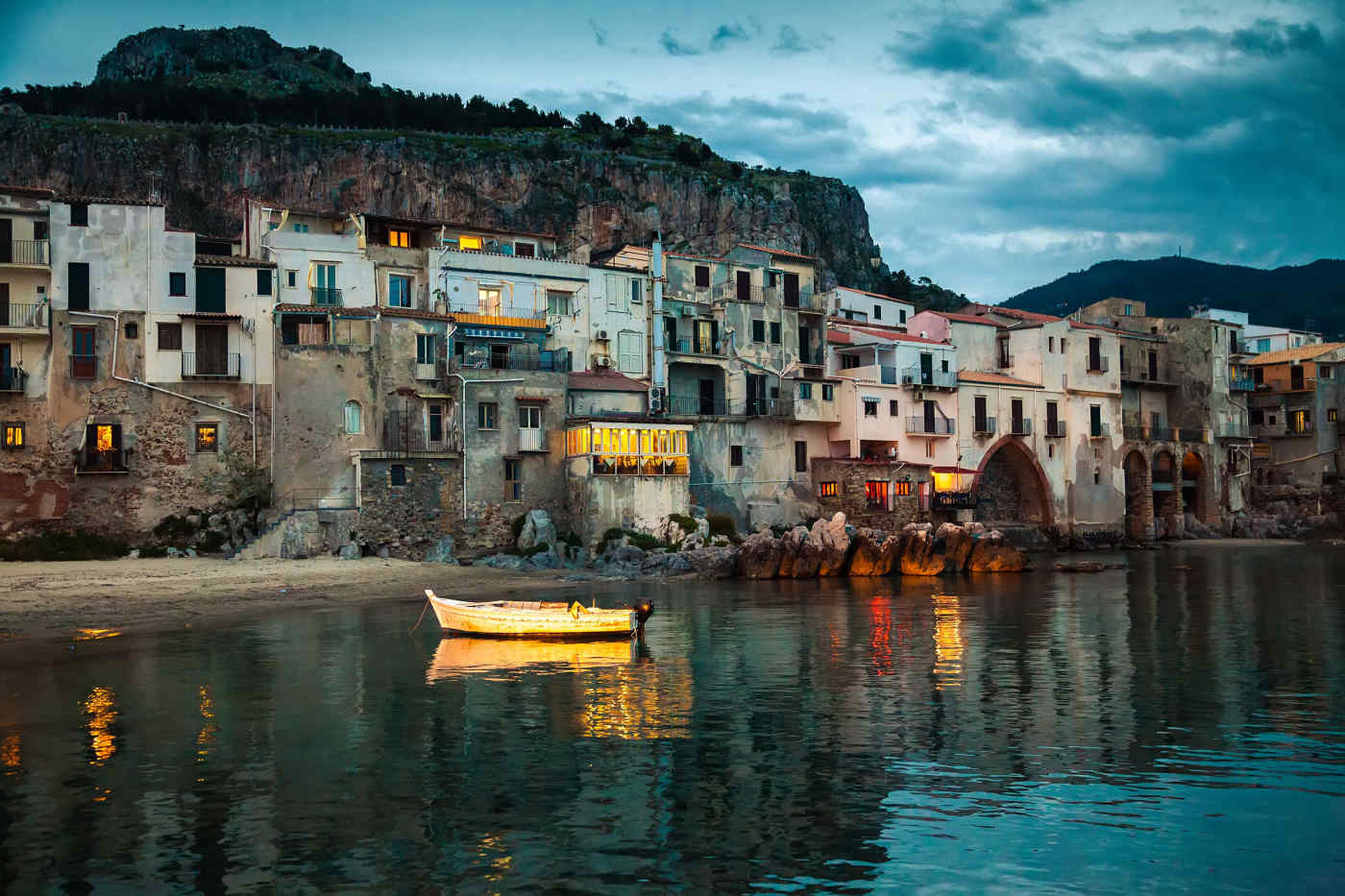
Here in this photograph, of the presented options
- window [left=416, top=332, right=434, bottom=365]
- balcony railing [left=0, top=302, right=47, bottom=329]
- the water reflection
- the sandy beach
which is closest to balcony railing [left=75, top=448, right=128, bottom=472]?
the sandy beach

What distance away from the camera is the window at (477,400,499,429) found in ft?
174

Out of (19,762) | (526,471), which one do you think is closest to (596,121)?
(526,471)

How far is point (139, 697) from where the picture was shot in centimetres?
2248

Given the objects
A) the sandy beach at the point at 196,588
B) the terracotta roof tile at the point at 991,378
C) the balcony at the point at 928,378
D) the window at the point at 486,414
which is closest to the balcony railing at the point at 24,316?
the sandy beach at the point at 196,588

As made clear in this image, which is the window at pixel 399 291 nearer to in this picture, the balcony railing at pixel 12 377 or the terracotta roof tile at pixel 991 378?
the balcony railing at pixel 12 377

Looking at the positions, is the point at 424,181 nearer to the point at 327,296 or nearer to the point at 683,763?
the point at 327,296

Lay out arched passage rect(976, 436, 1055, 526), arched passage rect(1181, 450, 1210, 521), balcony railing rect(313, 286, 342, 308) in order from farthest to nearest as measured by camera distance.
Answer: arched passage rect(1181, 450, 1210, 521)
arched passage rect(976, 436, 1055, 526)
balcony railing rect(313, 286, 342, 308)

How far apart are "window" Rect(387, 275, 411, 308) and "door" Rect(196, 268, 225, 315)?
7697 millimetres

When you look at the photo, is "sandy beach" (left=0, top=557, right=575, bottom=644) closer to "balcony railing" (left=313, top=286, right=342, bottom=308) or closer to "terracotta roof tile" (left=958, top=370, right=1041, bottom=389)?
"balcony railing" (left=313, top=286, right=342, bottom=308)

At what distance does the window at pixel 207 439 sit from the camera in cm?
5122

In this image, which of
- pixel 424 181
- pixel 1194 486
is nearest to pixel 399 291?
pixel 1194 486

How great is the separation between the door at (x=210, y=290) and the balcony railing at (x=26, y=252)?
246 inches

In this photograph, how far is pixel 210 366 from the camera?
51375 millimetres

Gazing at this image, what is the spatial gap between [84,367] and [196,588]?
15.1m
